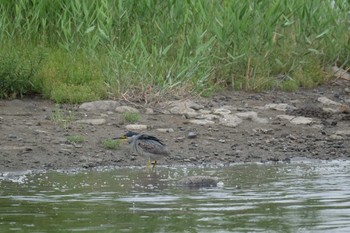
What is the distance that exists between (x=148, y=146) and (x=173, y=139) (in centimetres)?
126

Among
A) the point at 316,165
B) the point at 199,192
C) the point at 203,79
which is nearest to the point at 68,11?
the point at 203,79

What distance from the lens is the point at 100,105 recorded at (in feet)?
41.9

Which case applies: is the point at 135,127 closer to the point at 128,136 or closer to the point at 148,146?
the point at 128,136

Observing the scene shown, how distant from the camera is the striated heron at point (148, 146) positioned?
10.8 metres

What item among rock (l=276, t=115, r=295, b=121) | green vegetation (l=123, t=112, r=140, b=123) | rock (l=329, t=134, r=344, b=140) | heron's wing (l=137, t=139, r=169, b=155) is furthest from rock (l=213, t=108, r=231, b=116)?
heron's wing (l=137, t=139, r=169, b=155)

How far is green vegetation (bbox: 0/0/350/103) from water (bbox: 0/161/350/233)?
248cm

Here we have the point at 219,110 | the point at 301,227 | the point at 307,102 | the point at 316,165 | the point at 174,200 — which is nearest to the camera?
the point at 301,227

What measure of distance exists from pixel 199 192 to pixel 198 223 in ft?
5.45

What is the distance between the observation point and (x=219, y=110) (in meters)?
13.1

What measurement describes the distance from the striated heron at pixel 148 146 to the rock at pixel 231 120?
6.03 feet

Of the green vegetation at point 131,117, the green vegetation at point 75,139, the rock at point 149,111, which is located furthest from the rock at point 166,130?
the green vegetation at point 75,139

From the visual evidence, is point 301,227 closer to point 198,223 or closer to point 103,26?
point 198,223

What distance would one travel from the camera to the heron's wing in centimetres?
1074

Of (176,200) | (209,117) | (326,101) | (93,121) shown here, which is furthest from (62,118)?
(326,101)
